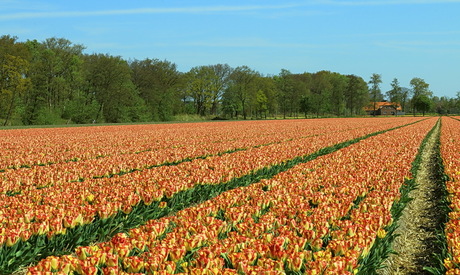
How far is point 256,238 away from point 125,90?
62619 millimetres

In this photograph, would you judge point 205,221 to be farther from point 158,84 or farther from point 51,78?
point 158,84

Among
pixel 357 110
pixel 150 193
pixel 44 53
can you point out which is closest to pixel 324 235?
pixel 150 193

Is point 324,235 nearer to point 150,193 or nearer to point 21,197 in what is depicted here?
point 150,193

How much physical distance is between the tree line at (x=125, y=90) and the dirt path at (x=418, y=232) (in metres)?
48.5

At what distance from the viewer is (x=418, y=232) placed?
7.34 m

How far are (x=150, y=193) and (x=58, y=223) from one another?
223 cm

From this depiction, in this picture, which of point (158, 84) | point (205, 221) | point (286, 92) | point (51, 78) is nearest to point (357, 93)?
point (286, 92)

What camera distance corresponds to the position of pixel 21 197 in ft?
23.3

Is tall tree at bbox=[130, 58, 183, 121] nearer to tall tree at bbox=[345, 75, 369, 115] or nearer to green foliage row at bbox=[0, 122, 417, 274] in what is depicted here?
tall tree at bbox=[345, 75, 369, 115]

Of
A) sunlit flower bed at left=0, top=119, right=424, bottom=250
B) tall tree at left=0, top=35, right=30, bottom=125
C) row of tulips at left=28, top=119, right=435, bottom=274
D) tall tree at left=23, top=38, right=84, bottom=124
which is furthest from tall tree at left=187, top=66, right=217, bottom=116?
row of tulips at left=28, top=119, right=435, bottom=274

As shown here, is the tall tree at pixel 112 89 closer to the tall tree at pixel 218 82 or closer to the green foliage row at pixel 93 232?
the tall tree at pixel 218 82

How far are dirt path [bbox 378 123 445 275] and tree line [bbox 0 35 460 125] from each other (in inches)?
1911

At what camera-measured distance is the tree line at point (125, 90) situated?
52250 mm

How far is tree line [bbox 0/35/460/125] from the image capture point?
52250 millimetres
